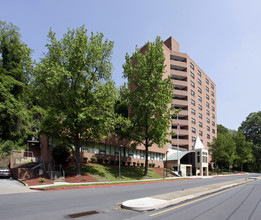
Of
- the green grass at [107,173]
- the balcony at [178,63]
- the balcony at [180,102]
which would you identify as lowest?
the green grass at [107,173]

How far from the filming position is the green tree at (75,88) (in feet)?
78.9

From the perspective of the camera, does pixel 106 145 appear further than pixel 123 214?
Yes

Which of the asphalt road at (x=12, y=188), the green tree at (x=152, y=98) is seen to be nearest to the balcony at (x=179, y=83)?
the green tree at (x=152, y=98)

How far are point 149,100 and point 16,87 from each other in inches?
956

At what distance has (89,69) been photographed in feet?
85.1

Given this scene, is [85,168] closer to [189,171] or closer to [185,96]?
[189,171]

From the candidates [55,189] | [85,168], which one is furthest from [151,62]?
[55,189]

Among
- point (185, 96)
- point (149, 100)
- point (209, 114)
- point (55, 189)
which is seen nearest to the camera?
point (55, 189)

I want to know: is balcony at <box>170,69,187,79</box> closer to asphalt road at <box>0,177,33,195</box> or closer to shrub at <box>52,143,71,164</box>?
shrub at <box>52,143,71,164</box>

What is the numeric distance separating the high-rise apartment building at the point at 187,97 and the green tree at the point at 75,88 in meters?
37.8

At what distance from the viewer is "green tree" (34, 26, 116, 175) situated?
24062 mm

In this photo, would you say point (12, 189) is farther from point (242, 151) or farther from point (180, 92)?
point (242, 151)

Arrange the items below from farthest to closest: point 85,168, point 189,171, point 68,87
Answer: point 189,171 < point 85,168 < point 68,87

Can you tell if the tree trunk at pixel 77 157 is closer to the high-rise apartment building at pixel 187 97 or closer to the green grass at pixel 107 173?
the green grass at pixel 107 173
